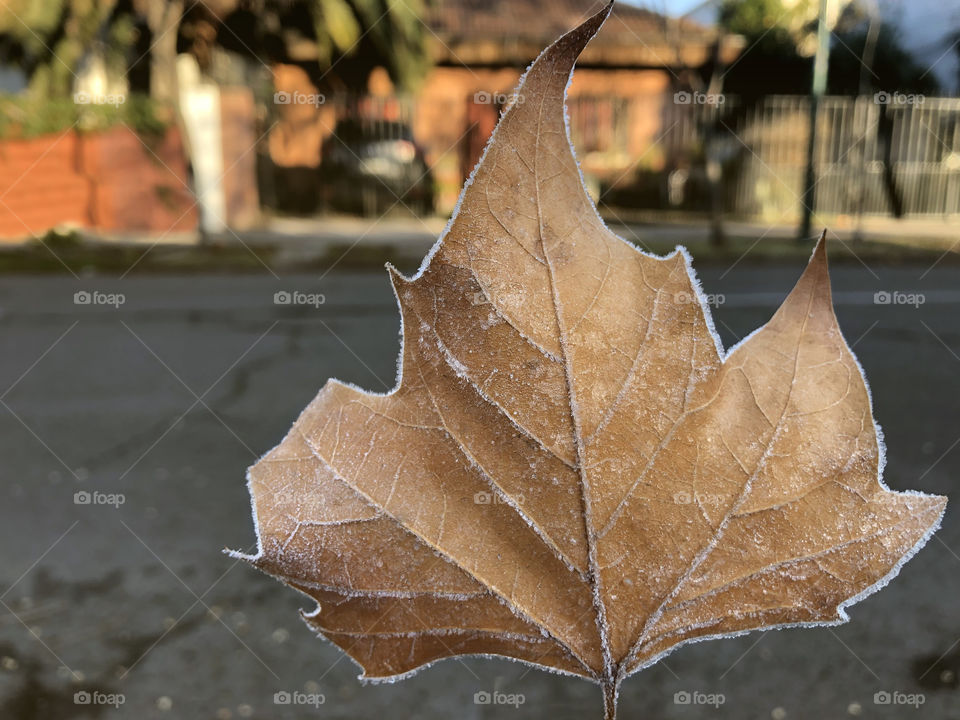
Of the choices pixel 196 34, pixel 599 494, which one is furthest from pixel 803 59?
pixel 599 494

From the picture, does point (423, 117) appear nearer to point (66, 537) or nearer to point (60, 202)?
point (60, 202)

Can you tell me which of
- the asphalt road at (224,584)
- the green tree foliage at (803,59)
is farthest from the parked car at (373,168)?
the asphalt road at (224,584)

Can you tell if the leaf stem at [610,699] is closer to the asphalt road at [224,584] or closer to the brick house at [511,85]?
the asphalt road at [224,584]

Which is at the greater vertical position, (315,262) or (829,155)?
(829,155)

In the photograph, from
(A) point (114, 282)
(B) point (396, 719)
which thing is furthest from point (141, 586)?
(A) point (114, 282)

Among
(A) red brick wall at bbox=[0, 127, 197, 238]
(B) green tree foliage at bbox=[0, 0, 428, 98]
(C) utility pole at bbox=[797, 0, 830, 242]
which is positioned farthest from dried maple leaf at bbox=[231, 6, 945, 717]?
(B) green tree foliage at bbox=[0, 0, 428, 98]

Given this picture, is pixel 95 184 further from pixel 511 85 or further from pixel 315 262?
pixel 511 85

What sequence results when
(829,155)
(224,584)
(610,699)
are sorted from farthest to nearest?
(829,155) → (224,584) → (610,699)
